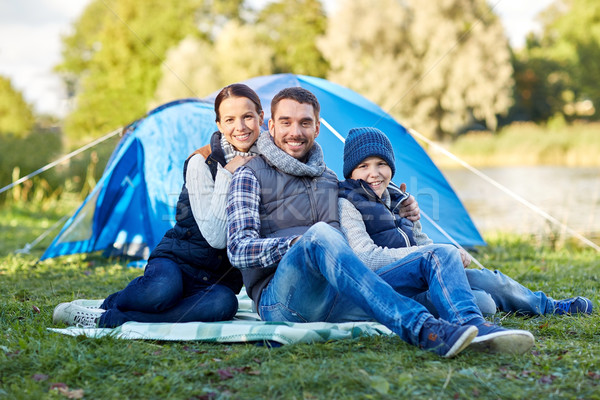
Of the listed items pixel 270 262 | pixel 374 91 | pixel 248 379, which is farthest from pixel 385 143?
pixel 374 91

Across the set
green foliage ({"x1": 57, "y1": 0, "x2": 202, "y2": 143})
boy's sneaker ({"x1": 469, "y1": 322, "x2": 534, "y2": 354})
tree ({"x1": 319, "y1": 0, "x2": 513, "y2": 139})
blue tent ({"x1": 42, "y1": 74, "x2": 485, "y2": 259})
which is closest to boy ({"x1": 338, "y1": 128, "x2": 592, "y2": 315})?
boy's sneaker ({"x1": 469, "y1": 322, "x2": 534, "y2": 354})

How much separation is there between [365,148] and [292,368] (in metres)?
1.17

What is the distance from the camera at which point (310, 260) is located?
236cm

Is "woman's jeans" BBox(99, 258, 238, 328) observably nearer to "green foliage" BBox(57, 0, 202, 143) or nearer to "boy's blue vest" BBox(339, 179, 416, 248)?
"boy's blue vest" BBox(339, 179, 416, 248)

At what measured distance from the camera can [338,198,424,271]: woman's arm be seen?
2648 mm

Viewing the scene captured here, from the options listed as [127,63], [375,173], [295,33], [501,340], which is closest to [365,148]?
[375,173]

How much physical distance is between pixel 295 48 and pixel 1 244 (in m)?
22.4

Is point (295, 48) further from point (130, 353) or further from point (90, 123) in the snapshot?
point (130, 353)

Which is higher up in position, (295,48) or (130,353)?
(295,48)

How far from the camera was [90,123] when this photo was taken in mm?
27641

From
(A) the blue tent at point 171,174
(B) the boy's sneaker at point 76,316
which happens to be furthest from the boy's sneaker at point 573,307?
(B) the boy's sneaker at point 76,316

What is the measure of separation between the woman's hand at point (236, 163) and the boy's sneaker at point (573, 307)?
1705mm

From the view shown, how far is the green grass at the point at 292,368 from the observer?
1972 millimetres

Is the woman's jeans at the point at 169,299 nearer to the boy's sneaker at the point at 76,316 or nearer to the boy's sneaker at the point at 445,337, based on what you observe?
the boy's sneaker at the point at 76,316
